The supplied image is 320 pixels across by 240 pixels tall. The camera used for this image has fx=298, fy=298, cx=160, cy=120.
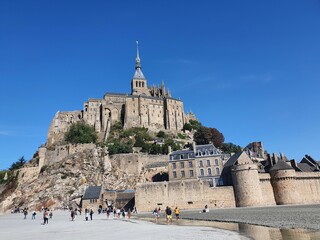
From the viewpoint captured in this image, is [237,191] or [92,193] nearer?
[237,191]

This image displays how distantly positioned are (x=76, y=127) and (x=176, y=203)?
149 ft

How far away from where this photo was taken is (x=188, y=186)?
131 ft

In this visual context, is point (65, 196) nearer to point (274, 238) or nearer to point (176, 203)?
point (176, 203)

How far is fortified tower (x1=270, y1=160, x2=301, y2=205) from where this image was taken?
40.0m

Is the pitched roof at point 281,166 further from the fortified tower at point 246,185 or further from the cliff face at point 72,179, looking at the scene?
the cliff face at point 72,179

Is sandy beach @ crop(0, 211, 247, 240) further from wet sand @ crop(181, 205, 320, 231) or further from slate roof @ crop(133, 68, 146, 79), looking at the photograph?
slate roof @ crop(133, 68, 146, 79)

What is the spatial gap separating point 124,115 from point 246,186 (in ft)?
183

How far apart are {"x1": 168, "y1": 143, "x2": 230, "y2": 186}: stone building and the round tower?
7272 mm

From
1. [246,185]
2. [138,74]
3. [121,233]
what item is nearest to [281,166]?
[246,185]

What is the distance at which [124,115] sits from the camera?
8912 centimetres

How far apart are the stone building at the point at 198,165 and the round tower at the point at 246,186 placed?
7272 millimetres

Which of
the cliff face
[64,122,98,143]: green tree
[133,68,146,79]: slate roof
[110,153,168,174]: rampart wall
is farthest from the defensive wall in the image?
[133,68,146,79]: slate roof

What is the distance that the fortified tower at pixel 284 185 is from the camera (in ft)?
131

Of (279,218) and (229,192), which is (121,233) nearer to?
(279,218)
